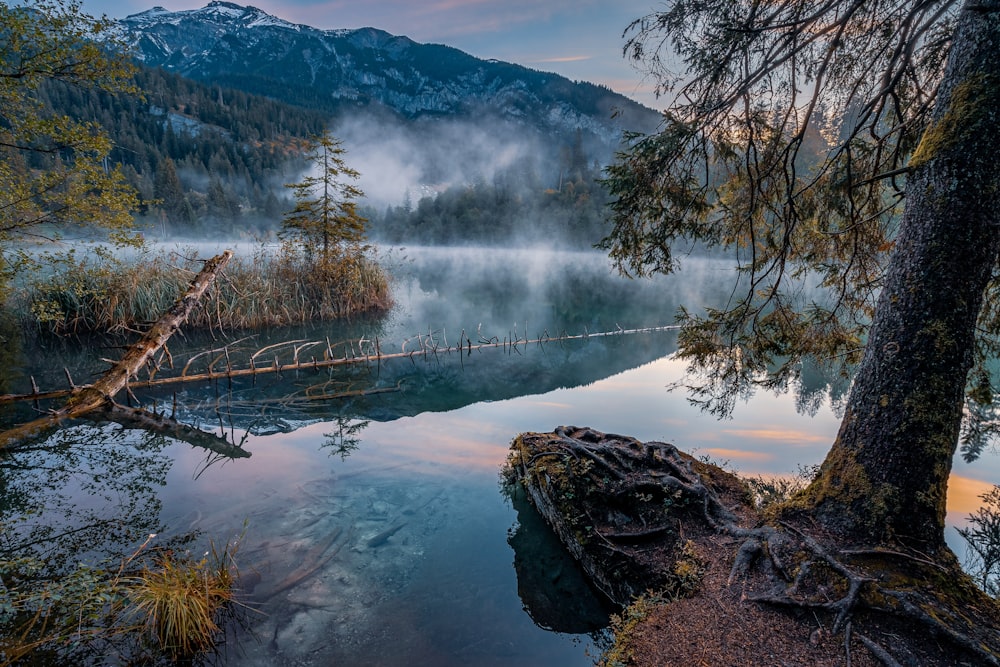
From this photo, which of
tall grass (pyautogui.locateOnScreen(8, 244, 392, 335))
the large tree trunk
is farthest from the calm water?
the large tree trunk

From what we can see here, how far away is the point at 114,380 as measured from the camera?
950 cm

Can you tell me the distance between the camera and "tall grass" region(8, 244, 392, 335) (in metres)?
14.7

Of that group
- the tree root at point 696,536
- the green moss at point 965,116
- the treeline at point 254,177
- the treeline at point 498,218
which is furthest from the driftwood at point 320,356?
the treeline at point 498,218

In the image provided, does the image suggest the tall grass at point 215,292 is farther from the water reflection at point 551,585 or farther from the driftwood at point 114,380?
the water reflection at point 551,585

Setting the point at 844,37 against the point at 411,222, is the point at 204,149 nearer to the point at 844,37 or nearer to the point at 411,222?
the point at 411,222

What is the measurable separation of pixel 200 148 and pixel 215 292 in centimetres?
7252

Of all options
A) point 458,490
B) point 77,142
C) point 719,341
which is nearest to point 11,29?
point 77,142

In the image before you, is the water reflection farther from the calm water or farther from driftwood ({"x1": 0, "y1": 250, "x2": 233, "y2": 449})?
driftwood ({"x1": 0, "y1": 250, "x2": 233, "y2": 449})

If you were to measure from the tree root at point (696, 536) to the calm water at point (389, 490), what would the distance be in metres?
0.63

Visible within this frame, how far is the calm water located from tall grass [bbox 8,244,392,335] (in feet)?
6.02

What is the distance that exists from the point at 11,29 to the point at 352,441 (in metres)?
9.19

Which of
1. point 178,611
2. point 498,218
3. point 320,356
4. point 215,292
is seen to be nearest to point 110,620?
point 178,611

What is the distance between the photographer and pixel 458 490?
7781 millimetres

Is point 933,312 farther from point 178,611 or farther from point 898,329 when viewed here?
point 178,611
